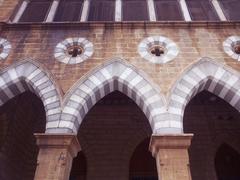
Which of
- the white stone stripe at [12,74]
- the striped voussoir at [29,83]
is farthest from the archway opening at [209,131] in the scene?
the white stone stripe at [12,74]

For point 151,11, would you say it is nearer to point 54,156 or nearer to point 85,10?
point 85,10

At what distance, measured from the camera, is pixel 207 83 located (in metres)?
7.13

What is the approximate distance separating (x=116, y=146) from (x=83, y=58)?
3.34m

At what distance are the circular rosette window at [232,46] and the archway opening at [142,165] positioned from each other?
3.88 metres

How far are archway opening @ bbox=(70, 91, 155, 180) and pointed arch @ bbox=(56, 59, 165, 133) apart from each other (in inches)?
102

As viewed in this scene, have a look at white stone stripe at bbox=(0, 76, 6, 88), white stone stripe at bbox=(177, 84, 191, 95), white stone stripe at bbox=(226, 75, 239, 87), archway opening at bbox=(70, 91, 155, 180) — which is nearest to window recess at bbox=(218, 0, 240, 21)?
white stone stripe at bbox=(226, 75, 239, 87)

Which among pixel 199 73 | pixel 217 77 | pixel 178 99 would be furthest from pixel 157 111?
pixel 217 77

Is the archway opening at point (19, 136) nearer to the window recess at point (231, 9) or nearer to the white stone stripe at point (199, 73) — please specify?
the white stone stripe at point (199, 73)

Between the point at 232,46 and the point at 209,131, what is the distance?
10.4 ft

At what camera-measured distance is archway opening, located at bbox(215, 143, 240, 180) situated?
932cm

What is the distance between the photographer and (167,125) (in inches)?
244

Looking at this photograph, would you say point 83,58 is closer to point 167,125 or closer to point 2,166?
A: point 167,125

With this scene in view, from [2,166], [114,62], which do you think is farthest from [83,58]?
[2,166]

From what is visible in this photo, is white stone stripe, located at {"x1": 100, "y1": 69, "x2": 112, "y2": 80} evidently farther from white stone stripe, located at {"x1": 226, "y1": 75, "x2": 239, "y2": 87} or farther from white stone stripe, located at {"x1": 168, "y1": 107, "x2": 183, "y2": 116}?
white stone stripe, located at {"x1": 226, "y1": 75, "x2": 239, "y2": 87}
